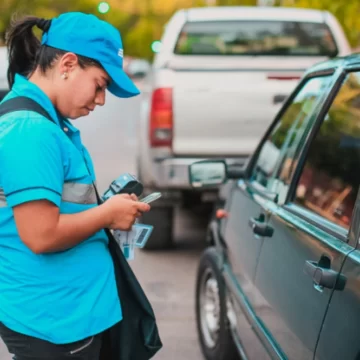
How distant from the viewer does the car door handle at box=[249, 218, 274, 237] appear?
3105 mm

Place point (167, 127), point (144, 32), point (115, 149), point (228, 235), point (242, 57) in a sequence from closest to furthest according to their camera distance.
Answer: point (228, 235) < point (167, 127) < point (242, 57) < point (115, 149) < point (144, 32)

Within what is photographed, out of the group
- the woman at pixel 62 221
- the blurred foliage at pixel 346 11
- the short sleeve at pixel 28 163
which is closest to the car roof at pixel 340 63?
the woman at pixel 62 221

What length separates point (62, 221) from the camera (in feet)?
7.11

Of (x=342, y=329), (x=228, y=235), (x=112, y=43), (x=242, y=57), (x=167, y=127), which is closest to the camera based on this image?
(x=342, y=329)

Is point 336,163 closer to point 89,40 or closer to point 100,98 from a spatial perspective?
point 100,98

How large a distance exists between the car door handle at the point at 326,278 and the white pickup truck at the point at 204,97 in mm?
3956

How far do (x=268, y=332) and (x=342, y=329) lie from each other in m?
0.83

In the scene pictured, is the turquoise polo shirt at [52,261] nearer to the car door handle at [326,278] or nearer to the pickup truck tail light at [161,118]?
the car door handle at [326,278]

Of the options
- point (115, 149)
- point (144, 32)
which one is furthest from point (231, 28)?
point (144, 32)

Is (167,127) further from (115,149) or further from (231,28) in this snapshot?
(115,149)

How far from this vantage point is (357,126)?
3479 millimetres

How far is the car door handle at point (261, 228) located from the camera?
122 inches

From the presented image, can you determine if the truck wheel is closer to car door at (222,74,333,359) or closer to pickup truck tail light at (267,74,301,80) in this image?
pickup truck tail light at (267,74,301,80)

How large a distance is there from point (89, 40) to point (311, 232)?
3.40 ft
